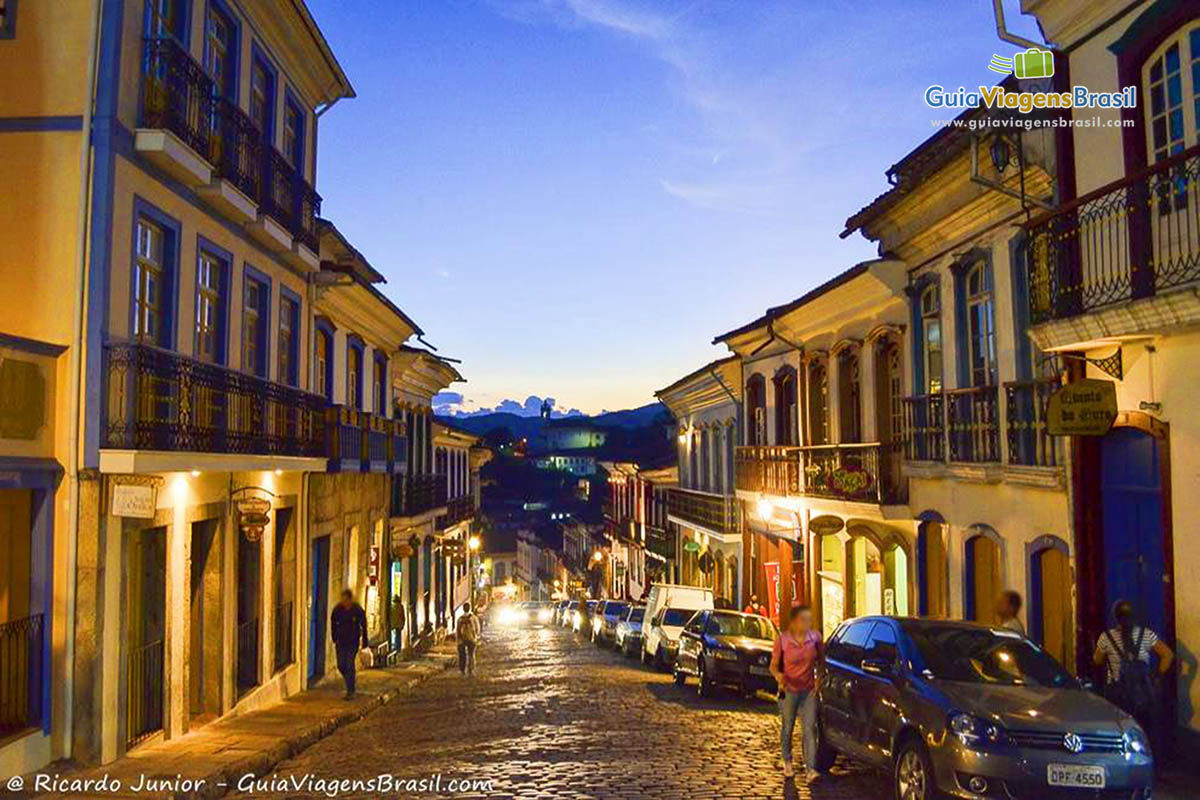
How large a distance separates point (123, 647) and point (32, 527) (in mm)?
1721

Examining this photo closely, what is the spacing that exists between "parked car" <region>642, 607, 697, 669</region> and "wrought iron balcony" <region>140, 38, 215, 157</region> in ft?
50.1

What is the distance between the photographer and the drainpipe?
1081 centimetres

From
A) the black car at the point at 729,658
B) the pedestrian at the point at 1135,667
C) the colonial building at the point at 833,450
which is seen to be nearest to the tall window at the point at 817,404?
the colonial building at the point at 833,450

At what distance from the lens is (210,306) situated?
1462 centimetres

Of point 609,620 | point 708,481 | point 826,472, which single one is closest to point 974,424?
point 826,472

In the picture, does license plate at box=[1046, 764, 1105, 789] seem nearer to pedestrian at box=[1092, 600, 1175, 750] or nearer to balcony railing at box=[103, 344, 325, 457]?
pedestrian at box=[1092, 600, 1175, 750]

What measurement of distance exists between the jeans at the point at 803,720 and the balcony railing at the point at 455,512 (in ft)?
87.2

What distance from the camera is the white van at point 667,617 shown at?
24422mm

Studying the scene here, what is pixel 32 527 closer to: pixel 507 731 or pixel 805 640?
pixel 507 731

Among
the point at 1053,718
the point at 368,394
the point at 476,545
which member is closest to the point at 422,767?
the point at 1053,718

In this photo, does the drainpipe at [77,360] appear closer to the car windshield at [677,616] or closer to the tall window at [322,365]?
the tall window at [322,365]

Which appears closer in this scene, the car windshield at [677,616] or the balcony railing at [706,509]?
the car windshield at [677,616]

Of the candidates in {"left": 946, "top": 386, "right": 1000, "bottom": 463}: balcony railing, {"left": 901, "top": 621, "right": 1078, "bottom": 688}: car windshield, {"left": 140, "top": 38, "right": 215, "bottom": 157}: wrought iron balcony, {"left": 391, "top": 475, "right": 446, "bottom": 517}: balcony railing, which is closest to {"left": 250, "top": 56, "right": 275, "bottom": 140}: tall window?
{"left": 140, "top": 38, "right": 215, "bottom": 157}: wrought iron balcony

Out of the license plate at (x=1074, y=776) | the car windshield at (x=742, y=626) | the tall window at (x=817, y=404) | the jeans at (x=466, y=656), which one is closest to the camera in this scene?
the license plate at (x=1074, y=776)
